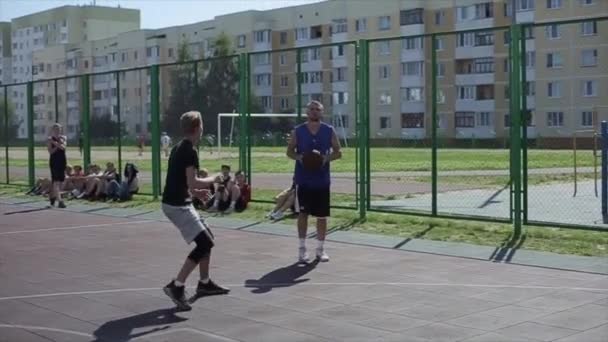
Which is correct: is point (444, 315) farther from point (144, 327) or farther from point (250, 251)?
point (250, 251)

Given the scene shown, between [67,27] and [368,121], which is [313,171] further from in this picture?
[67,27]

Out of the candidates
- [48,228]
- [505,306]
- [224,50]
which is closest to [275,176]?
[48,228]

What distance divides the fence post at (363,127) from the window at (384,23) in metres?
64.1

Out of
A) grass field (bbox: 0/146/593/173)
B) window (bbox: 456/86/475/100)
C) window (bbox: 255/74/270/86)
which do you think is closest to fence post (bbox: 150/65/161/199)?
grass field (bbox: 0/146/593/173)

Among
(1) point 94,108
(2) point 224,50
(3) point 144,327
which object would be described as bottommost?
(3) point 144,327

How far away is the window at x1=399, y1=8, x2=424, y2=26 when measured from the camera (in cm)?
7650

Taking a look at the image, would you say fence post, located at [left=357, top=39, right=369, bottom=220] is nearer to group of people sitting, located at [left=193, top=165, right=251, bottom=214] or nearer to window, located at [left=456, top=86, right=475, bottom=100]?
window, located at [left=456, top=86, right=475, bottom=100]

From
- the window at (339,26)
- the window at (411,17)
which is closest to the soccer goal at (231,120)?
the window at (411,17)

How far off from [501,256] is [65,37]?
438 ft

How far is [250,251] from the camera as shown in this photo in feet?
38.3

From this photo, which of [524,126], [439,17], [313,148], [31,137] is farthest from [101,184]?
[439,17]

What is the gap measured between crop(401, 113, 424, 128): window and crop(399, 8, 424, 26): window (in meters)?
57.7

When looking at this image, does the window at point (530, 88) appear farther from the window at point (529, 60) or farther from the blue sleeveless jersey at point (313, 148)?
the blue sleeveless jersey at point (313, 148)

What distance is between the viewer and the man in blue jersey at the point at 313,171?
415 inches
